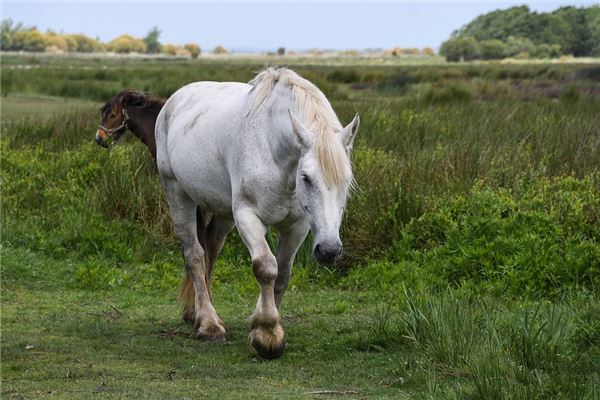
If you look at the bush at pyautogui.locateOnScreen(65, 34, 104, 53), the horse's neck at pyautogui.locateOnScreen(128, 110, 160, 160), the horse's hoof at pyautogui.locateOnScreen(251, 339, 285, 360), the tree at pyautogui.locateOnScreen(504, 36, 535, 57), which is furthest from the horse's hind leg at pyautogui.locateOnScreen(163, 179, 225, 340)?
the bush at pyautogui.locateOnScreen(65, 34, 104, 53)

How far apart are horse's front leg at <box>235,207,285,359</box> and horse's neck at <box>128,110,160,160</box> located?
4.30 metres

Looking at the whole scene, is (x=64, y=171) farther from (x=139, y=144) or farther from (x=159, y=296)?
(x=159, y=296)

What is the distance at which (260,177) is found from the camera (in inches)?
249

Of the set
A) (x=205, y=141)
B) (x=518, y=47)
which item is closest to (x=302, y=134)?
(x=205, y=141)

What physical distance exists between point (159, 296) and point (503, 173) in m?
3.85

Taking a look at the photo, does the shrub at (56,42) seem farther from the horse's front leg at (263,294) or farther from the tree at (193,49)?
the horse's front leg at (263,294)

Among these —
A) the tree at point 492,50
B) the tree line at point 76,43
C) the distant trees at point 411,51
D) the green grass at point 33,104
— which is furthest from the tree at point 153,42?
the green grass at point 33,104

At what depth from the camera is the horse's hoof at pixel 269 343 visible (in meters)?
6.22

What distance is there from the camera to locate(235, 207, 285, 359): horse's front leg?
621 centimetres

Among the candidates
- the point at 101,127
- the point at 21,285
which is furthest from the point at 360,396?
the point at 101,127

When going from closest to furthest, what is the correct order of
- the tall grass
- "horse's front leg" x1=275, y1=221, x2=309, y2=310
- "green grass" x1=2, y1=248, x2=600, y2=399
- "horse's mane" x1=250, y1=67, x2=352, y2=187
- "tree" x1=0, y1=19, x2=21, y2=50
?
"green grass" x1=2, y1=248, x2=600, y2=399 < "horse's mane" x1=250, y1=67, x2=352, y2=187 < "horse's front leg" x1=275, y1=221, x2=309, y2=310 < the tall grass < "tree" x1=0, y1=19, x2=21, y2=50

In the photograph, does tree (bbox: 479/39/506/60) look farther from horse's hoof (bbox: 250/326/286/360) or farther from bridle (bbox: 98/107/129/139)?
horse's hoof (bbox: 250/326/286/360)

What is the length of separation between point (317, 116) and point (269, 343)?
1456 millimetres

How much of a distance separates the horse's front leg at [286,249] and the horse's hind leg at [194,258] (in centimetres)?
55
